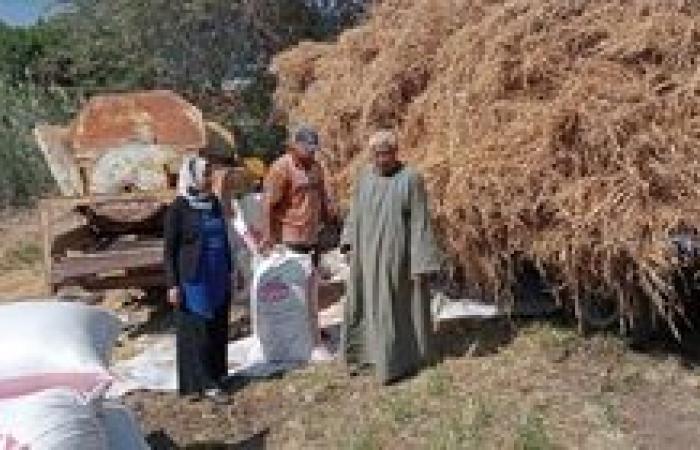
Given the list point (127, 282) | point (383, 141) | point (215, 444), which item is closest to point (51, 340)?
point (215, 444)

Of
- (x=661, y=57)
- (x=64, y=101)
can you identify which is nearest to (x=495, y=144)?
(x=661, y=57)

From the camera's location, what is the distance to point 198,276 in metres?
7.73

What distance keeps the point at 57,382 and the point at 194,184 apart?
6.46 feet

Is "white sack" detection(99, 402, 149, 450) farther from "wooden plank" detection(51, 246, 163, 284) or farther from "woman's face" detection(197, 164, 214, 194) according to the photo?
"wooden plank" detection(51, 246, 163, 284)

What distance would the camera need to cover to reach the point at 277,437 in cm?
734

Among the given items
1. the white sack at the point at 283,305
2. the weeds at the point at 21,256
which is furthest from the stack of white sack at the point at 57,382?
the weeds at the point at 21,256

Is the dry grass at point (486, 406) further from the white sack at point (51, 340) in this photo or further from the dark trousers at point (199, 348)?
the white sack at point (51, 340)

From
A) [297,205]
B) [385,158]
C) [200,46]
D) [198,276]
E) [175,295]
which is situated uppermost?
[200,46]

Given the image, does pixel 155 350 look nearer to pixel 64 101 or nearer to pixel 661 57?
pixel 661 57

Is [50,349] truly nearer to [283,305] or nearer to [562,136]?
[283,305]

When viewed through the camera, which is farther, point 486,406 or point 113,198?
point 113,198

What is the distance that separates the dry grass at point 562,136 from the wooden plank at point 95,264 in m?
2.05

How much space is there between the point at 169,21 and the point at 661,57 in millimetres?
9365

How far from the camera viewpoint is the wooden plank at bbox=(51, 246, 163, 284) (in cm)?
984
